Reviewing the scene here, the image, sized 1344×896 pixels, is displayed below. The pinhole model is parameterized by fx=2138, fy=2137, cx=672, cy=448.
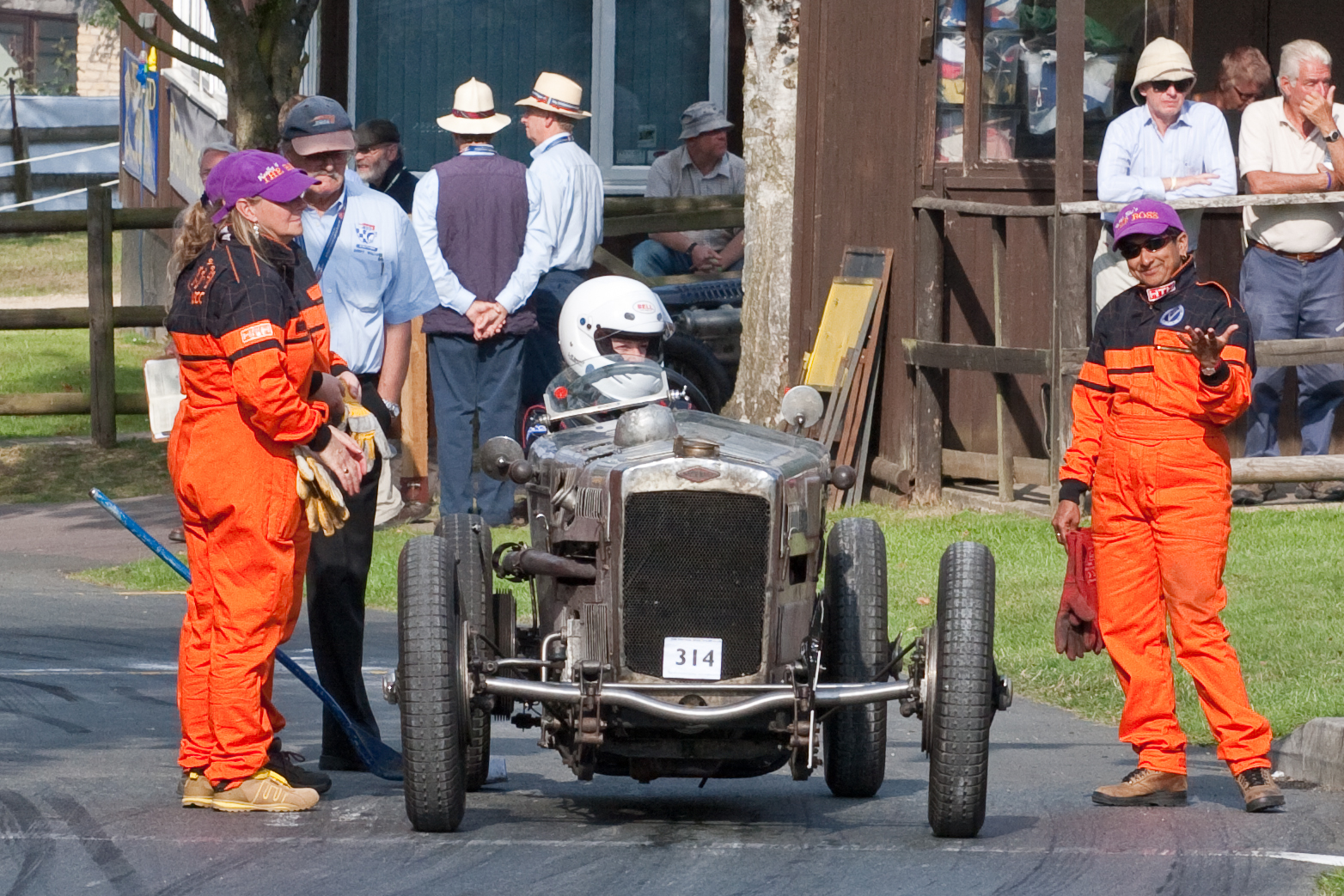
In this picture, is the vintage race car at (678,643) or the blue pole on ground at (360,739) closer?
the vintage race car at (678,643)

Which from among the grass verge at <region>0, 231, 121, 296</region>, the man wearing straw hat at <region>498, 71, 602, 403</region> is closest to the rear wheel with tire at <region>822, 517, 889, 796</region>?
the man wearing straw hat at <region>498, 71, 602, 403</region>

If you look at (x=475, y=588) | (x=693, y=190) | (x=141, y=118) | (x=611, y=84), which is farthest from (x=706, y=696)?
(x=141, y=118)

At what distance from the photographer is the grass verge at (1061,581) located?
8.35m

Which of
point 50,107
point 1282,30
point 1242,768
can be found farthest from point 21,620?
point 50,107

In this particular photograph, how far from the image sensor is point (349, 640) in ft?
22.6

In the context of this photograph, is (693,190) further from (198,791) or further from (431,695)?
(431,695)

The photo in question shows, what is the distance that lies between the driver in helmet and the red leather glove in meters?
1.53

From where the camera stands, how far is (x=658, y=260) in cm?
1524

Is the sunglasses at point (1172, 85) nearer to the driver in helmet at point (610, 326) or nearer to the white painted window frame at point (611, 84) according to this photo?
the driver in helmet at point (610, 326)

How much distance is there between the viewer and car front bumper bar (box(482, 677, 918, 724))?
5.54 metres

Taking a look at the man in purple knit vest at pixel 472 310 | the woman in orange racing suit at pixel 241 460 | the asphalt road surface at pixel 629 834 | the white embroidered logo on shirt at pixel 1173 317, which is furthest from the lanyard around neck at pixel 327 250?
the man in purple knit vest at pixel 472 310

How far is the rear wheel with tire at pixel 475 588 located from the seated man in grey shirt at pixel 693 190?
28.7ft

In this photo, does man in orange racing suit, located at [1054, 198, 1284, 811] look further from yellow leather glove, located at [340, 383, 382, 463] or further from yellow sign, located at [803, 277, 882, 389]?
yellow sign, located at [803, 277, 882, 389]

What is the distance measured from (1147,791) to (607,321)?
2.34 meters
